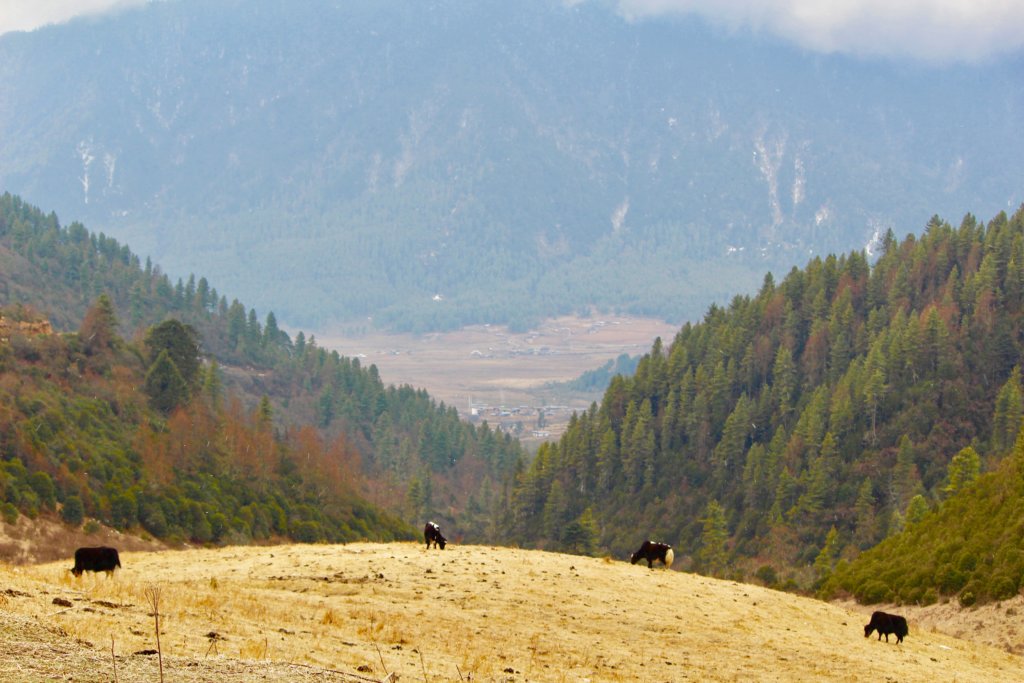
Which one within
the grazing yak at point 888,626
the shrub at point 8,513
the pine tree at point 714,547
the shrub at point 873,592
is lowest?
the pine tree at point 714,547

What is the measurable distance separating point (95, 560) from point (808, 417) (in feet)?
408

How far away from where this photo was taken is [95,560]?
38.5 metres

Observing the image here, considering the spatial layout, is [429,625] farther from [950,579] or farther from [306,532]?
[306,532]

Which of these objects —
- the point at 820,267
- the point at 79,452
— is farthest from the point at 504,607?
the point at 820,267

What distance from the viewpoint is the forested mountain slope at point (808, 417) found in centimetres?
13512

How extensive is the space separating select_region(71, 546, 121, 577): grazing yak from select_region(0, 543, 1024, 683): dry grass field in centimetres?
95

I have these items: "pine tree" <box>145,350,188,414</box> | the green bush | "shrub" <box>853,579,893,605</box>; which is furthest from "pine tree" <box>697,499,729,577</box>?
the green bush

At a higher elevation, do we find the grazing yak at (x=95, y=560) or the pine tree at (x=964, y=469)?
the pine tree at (x=964, y=469)

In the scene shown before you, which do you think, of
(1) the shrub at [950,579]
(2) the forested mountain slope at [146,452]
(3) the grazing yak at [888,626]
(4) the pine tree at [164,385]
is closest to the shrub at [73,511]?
(2) the forested mountain slope at [146,452]

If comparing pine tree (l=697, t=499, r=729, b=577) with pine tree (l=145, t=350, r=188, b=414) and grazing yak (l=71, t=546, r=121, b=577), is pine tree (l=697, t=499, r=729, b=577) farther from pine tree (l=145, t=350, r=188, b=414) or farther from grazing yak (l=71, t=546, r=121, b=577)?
grazing yak (l=71, t=546, r=121, b=577)

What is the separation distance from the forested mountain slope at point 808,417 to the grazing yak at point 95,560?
84917 mm

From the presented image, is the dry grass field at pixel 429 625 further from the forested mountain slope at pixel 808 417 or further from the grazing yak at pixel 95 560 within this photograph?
the forested mountain slope at pixel 808 417

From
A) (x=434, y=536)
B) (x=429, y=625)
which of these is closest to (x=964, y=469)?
(x=434, y=536)

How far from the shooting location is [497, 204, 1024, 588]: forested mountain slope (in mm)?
135125
